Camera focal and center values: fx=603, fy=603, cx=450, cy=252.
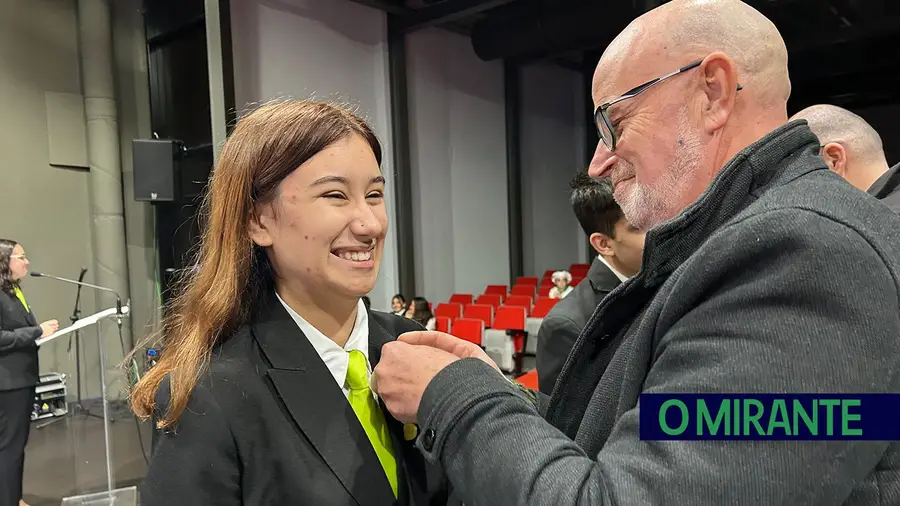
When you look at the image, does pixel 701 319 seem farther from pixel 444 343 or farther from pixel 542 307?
pixel 542 307

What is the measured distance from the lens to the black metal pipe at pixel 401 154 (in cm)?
736

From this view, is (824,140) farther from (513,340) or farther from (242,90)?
(242,90)

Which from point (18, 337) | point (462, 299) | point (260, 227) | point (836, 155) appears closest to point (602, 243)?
point (836, 155)

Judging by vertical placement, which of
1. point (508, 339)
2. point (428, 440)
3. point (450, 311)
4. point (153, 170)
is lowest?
point (508, 339)

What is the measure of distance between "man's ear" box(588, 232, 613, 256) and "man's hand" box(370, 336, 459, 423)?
1114 millimetres

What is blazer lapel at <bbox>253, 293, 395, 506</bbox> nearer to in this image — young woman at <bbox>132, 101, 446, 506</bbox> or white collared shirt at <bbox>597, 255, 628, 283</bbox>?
young woman at <bbox>132, 101, 446, 506</bbox>

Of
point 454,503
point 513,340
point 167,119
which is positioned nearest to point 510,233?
point 513,340

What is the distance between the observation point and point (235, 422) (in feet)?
3.08

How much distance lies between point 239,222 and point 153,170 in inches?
165

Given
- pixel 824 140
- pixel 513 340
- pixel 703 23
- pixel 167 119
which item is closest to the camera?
pixel 703 23

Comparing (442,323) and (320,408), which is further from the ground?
(320,408)

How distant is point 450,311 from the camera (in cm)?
712

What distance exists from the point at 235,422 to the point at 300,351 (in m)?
0.16

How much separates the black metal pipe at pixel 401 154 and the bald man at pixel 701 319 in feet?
21.3
